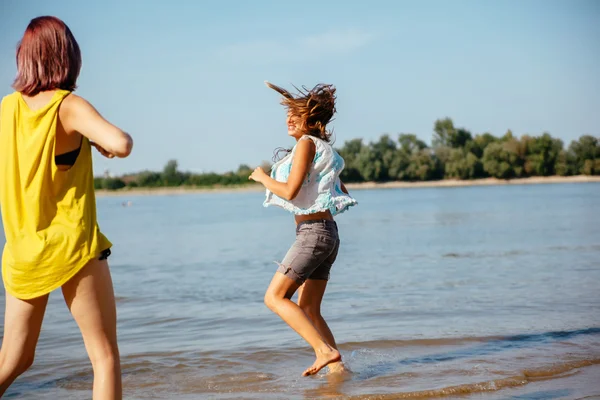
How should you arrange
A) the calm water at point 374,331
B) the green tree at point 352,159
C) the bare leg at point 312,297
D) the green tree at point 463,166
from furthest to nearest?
1. the green tree at point 352,159
2. the green tree at point 463,166
3. the calm water at point 374,331
4. the bare leg at point 312,297

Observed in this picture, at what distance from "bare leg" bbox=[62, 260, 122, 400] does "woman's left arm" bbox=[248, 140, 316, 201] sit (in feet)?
5.87

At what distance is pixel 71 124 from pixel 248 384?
3.15 m

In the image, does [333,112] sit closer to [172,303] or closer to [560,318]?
[560,318]

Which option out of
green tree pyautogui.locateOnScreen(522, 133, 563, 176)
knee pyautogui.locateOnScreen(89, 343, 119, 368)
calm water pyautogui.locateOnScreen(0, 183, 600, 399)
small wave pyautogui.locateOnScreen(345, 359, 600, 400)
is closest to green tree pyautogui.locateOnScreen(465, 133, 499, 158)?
green tree pyautogui.locateOnScreen(522, 133, 563, 176)

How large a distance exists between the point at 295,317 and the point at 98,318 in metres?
1.90

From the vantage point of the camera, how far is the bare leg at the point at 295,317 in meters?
4.89

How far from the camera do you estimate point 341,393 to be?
523 centimetres

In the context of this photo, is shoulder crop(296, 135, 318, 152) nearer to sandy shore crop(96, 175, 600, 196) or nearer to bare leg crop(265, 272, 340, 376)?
bare leg crop(265, 272, 340, 376)

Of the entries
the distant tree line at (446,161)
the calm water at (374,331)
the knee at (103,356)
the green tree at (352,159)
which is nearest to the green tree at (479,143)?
the distant tree line at (446,161)

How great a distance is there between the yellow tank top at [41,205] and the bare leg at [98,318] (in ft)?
0.24

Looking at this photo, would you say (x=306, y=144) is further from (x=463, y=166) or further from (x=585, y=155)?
(x=463, y=166)

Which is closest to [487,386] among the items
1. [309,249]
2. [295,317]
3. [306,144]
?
[295,317]

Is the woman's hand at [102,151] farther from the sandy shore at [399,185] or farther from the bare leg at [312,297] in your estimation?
the sandy shore at [399,185]

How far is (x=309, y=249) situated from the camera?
4.98 m
